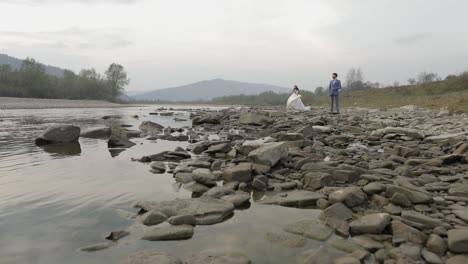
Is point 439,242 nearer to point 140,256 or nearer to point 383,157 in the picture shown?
point 140,256

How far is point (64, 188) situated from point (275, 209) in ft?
14.1

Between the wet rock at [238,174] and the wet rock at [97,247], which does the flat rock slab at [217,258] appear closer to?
the wet rock at [97,247]

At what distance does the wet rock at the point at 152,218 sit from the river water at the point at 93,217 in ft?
0.44

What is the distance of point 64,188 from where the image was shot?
6.71 metres

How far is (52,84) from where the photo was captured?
242ft

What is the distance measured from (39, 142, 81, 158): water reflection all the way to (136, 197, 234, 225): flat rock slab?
634cm

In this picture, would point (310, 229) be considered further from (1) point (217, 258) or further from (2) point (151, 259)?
(2) point (151, 259)

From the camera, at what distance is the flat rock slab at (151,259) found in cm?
359

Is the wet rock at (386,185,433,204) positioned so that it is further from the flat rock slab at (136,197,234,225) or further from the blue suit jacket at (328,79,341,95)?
the blue suit jacket at (328,79,341,95)

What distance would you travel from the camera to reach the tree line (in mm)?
66562

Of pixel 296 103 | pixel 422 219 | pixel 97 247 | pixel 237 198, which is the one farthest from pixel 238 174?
pixel 296 103

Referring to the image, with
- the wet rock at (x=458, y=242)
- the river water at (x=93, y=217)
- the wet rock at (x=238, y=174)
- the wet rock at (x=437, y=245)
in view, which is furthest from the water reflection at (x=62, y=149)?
the wet rock at (x=458, y=242)

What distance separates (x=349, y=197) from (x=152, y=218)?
3.05 meters

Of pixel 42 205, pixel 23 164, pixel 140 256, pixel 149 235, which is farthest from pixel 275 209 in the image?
pixel 23 164
